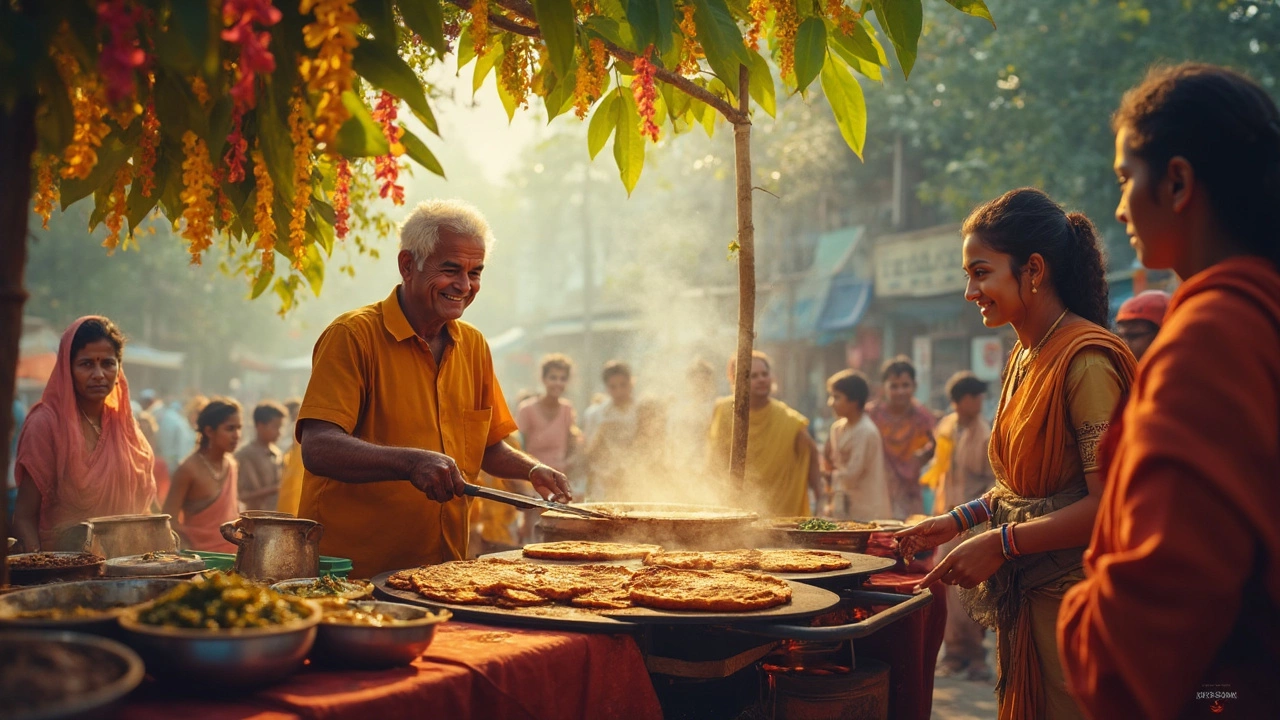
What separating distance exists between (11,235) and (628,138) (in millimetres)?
2323

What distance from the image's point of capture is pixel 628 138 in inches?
142

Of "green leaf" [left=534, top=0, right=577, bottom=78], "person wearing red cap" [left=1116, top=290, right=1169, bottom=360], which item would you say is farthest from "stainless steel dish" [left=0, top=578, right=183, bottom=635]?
"person wearing red cap" [left=1116, top=290, right=1169, bottom=360]

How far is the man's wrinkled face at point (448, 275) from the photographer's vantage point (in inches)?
148

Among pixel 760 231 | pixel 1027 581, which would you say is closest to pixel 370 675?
pixel 1027 581

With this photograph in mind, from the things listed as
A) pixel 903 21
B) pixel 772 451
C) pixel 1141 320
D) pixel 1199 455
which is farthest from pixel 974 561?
pixel 772 451

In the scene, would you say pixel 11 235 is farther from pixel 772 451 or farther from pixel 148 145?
pixel 772 451

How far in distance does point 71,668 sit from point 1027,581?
2699mm

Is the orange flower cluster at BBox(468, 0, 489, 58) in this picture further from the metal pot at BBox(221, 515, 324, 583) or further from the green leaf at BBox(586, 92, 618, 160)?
the metal pot at BBox(221, 515, 324, 583)

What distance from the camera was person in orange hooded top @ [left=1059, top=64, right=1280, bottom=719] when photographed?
1549 millimetres

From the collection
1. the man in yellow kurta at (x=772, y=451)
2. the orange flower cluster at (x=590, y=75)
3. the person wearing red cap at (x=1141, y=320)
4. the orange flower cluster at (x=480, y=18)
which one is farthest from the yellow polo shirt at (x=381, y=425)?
the man in yellow kurta at (x=772, y=451)

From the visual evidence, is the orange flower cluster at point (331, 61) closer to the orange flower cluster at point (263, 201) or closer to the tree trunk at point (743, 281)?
the orange flower cluster at point (263, 201)

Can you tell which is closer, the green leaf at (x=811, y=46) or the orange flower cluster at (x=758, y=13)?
the green leaf at (x=811, y=46)

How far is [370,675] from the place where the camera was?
2.04 m

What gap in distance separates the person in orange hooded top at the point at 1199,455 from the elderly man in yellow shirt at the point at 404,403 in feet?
7.78
